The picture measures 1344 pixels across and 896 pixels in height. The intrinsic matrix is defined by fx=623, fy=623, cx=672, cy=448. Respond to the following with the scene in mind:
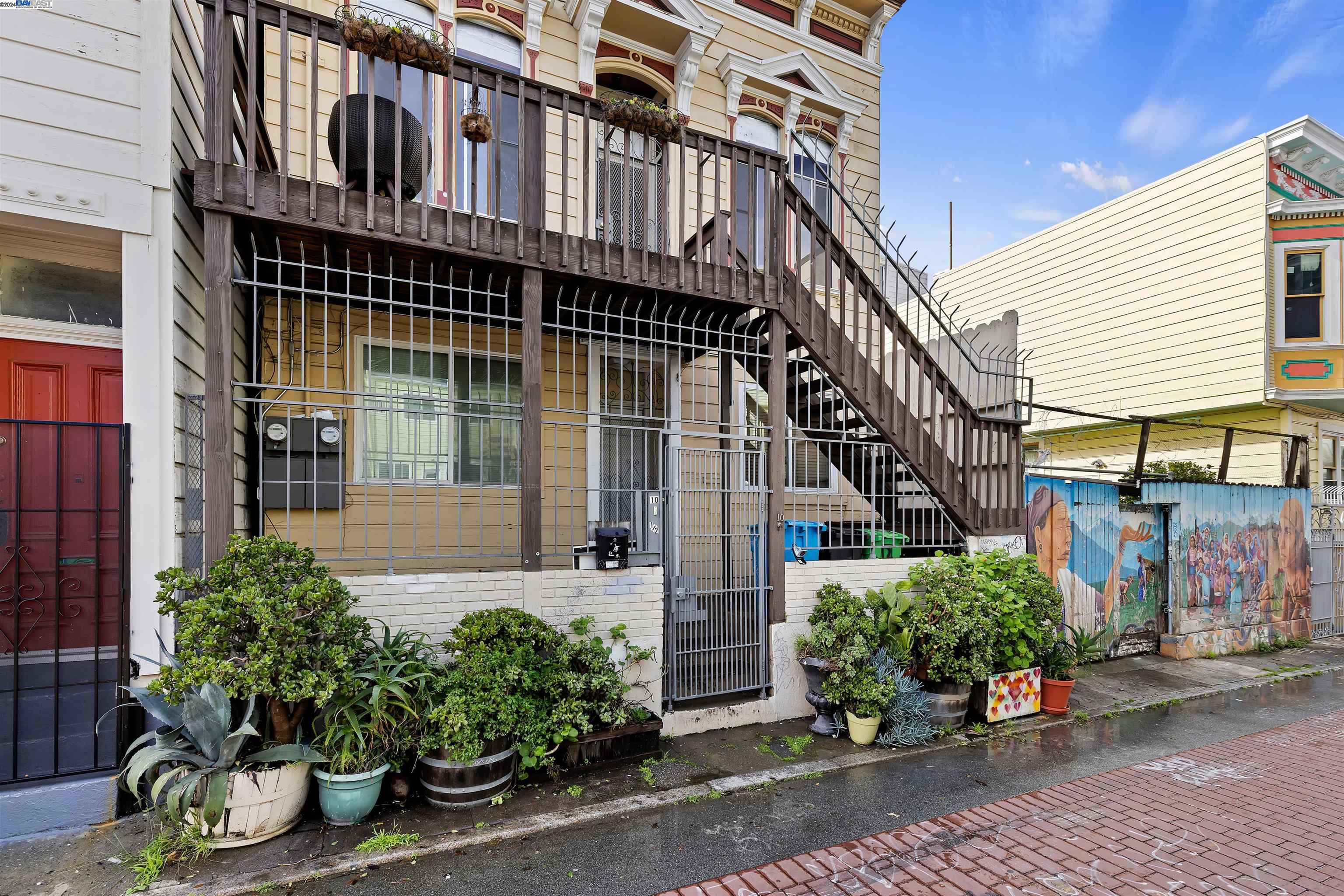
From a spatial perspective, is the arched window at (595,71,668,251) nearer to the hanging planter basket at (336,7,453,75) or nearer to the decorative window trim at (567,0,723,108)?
the decorative window trim at (567,0,723,108)

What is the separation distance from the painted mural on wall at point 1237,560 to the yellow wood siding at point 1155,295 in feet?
7.28

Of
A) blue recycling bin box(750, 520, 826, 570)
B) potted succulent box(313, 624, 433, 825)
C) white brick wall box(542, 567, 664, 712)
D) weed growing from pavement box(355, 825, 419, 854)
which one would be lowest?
weed growing from pavement box(355, 825, 419, 854)

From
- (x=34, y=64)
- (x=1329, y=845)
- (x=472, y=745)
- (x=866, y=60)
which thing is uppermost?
(x=866, y=60)

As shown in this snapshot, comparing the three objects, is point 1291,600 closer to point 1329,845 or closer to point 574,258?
point 1329,845

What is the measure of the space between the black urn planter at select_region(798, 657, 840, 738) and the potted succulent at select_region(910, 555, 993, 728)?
0.86 metres

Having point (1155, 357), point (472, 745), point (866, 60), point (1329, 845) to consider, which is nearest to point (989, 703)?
point (1329, 845)

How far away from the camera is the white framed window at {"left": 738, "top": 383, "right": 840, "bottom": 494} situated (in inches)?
276

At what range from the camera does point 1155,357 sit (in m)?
11.9

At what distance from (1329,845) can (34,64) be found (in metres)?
9.09

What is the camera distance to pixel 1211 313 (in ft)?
36.6

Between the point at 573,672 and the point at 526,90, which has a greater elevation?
the point at 526,90

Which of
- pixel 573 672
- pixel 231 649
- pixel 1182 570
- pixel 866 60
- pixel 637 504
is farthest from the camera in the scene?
pixel 866 60

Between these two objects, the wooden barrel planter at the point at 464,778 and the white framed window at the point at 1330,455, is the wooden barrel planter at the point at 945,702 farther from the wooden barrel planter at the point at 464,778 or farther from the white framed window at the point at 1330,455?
the white framed window at the point at 1330,455

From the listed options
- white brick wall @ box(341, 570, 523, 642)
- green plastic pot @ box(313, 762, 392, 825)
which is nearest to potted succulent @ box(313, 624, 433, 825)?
green plastic pot @ box(313, 762, 392, 825)
